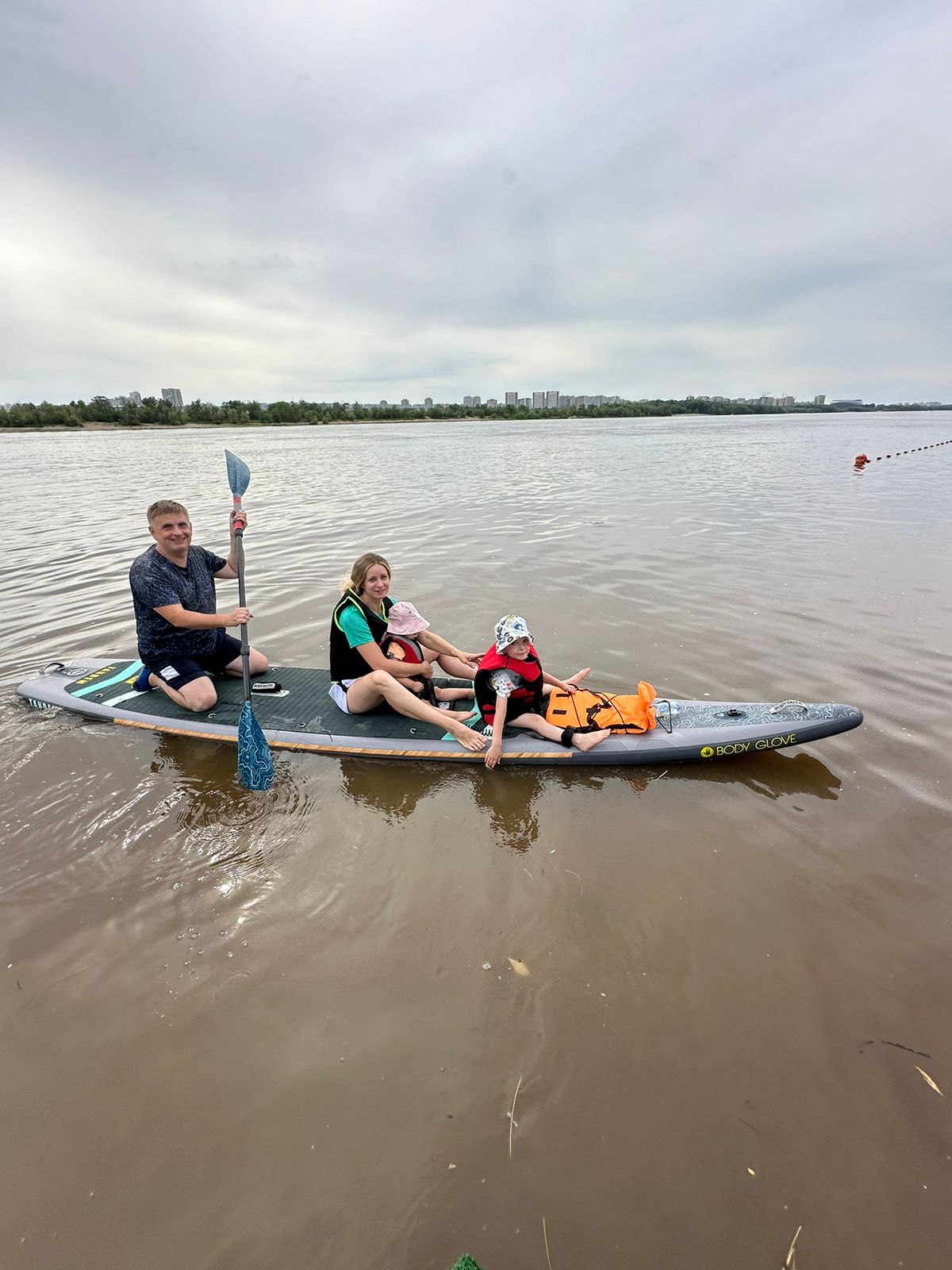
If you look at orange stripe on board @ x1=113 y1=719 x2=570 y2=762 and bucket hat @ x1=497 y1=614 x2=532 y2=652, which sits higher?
bucket hat @ x1=497 y1=614 x2=532 y2=652

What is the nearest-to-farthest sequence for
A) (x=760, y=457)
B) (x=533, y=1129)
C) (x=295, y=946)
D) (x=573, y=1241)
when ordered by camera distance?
(x=573, y=1241) < (x=533, y=1129) < (x=295, y=946) < (x=760, y=457)

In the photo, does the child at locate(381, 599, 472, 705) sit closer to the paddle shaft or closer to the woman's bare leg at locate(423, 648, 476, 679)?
the woman's bare leg at locate(423, 648, 476, 679)

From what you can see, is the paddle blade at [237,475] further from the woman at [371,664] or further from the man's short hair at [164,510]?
the woman at [371,664]

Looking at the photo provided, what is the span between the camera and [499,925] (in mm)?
3342

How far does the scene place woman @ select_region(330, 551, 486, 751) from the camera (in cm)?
503

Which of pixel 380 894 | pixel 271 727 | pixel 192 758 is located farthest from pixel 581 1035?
pixel 192 758

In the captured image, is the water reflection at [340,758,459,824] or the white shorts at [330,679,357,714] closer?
the water reflection at [340,758,459,824]

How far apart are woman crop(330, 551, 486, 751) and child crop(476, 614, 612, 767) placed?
9.0 inches

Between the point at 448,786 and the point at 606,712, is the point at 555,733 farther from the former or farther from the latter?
the point at 448,786

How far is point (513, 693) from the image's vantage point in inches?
194

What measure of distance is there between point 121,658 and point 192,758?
8.39 feet

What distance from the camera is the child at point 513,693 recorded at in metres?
4.71

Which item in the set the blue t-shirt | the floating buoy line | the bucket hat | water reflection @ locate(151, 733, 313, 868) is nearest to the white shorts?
water reflection @ locate(151, 733, 313, 868)

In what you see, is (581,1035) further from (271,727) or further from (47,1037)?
(271,727)
